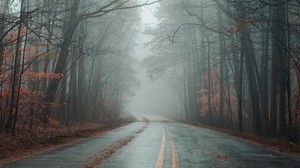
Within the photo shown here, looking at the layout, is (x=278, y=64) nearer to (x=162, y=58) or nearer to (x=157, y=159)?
(x=157, y=159)

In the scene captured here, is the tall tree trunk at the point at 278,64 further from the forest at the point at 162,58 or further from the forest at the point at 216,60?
the forest at the point at 216,60

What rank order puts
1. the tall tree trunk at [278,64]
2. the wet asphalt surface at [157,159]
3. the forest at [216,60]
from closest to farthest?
the wet asphalt surface at [157,159] < the tall tree trunk at [278,64] < the forest at [216,60]

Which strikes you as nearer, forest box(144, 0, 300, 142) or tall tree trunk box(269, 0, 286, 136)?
tall tree trunk box(269, 0, 286, 136)

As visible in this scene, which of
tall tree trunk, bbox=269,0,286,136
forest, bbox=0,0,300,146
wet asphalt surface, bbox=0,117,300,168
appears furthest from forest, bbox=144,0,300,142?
wet asphalt surface, bbox=0,117,300,168

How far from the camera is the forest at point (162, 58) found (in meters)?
18.0

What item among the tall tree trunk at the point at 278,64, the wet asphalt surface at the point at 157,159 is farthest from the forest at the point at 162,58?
the wet asphalt surface at the point at 157,159

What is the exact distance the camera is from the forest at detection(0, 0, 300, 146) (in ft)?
59.2

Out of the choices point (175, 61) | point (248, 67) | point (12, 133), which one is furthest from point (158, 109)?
point (12, 133)

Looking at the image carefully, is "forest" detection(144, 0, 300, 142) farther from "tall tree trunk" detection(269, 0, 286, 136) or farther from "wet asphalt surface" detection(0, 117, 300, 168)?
"wet asphalt surface" detection(0, 117, 300, 168)

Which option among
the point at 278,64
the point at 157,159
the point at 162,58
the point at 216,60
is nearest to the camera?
the point at 157,159

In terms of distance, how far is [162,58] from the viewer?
139 ft

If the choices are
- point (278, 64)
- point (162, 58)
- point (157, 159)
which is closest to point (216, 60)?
point (162, 58)

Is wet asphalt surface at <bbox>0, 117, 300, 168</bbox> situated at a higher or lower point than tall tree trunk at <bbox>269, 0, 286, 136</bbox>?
lower

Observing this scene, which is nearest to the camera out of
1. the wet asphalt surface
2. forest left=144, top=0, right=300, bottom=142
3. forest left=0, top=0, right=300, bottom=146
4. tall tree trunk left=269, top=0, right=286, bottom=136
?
the wet asphalt surface
